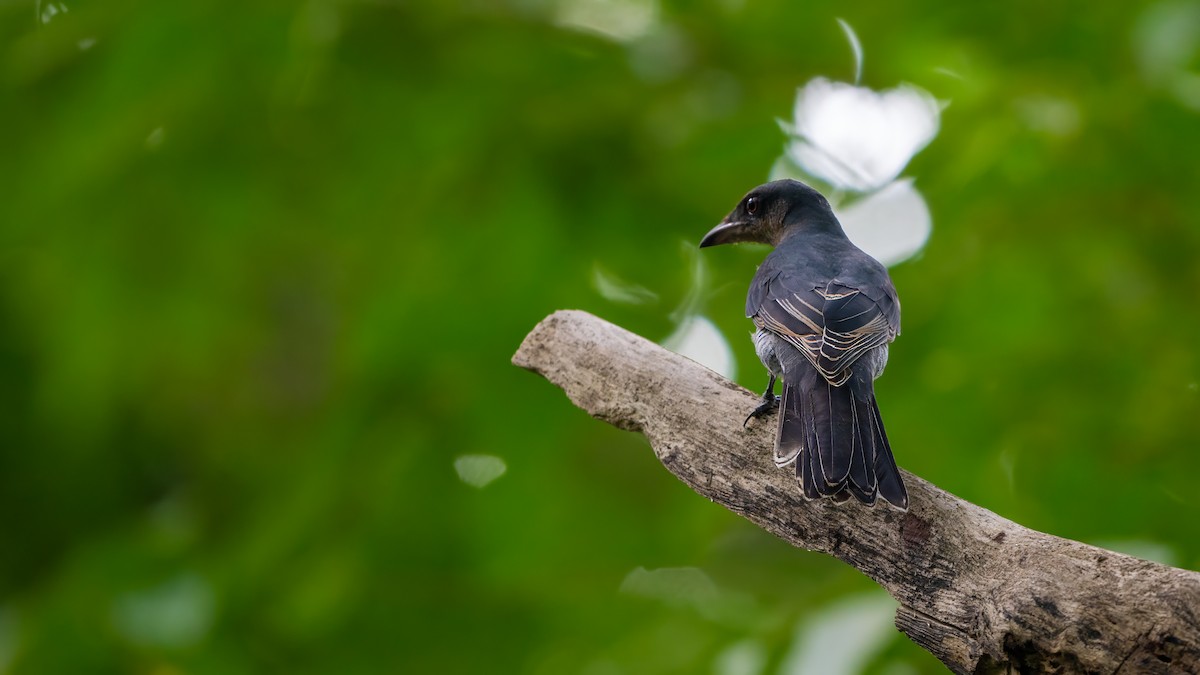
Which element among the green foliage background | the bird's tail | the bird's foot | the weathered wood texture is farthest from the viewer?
the green foliage background

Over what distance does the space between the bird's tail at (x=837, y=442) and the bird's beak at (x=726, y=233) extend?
3.21 ft

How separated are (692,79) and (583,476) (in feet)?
4.85

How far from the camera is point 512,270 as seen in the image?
132 inches

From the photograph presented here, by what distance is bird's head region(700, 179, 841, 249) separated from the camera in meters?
3.84

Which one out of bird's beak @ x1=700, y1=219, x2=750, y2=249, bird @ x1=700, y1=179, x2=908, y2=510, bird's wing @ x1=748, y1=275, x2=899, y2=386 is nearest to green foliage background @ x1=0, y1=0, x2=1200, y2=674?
bird's beak @ x1=700, y1=219, x2=750, y2=249

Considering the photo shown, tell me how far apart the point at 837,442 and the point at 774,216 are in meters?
1.66

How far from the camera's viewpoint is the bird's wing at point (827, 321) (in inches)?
112

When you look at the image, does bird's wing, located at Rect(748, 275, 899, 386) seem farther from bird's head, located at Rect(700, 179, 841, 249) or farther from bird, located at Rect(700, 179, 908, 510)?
bird's head, located at Rect(700, 179, 841, 249)

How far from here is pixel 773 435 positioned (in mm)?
2691

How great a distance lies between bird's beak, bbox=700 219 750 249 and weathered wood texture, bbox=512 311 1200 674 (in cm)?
84

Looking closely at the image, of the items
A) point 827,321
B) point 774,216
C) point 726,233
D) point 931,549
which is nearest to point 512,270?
point 726,233

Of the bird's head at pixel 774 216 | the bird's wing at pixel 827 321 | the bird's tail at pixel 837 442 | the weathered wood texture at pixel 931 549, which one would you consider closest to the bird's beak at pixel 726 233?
the bird's head at pixel 774 216

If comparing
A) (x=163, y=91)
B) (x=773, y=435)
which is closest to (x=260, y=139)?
(x=163, y=91)

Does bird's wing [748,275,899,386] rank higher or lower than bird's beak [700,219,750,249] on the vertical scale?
higher
